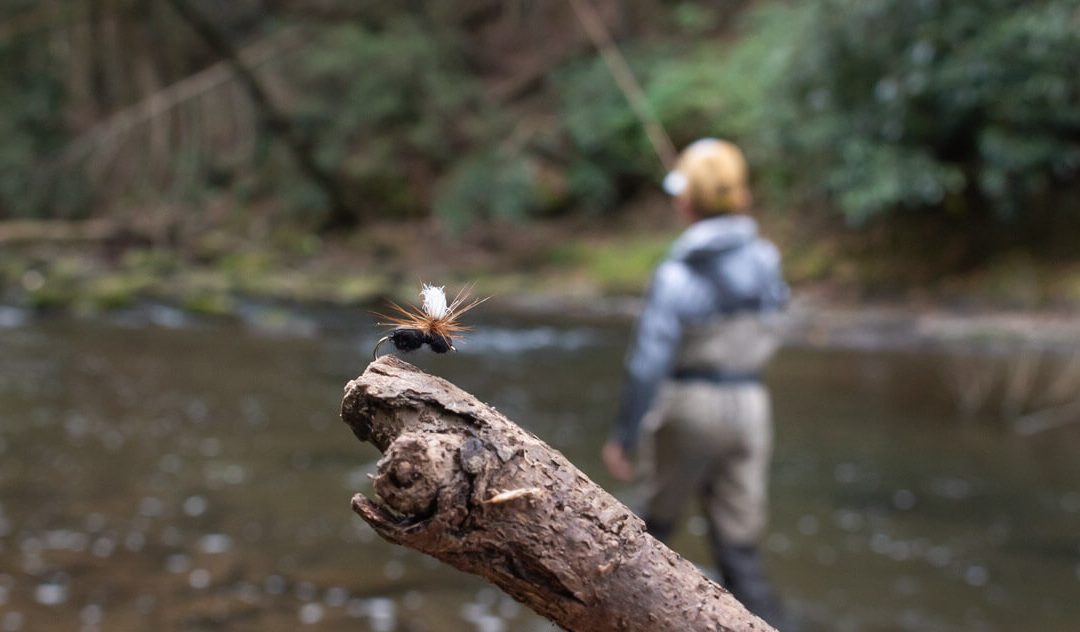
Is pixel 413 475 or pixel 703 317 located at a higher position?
pixel 703 317

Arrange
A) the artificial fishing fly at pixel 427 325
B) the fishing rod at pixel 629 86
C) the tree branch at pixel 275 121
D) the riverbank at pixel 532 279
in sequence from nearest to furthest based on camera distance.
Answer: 1. the artificial fishing fly at pixel 427 325
2. the fishing rod at pixel 629 86
3. the riverbank at pixel 532 279
4. the tree branch at pixel 275 121

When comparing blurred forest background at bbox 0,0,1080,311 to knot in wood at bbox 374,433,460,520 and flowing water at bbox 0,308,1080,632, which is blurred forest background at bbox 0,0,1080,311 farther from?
knot in wood at bbox 374,433,460,520

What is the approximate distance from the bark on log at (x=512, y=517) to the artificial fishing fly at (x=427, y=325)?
0.14m

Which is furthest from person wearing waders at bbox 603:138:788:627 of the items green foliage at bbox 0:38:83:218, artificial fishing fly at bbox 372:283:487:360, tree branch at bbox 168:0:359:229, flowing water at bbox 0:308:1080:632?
green foliage at bbox 0:38:83:218

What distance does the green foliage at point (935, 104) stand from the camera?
10.5 metres

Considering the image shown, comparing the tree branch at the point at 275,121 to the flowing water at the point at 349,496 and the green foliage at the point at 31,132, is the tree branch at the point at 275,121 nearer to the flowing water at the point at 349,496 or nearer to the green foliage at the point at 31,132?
the green foliage at the point at 31,132

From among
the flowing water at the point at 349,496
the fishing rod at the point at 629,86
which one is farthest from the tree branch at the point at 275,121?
the flowing water at the point at 349,496

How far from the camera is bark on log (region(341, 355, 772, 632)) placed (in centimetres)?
81

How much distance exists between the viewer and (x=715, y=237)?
327 centimetres

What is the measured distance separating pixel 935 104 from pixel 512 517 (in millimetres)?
12498

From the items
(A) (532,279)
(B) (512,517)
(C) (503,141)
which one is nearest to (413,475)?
(B) (512,517)

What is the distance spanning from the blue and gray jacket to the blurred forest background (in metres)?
5.77

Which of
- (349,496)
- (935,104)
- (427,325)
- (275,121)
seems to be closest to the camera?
(427,325)

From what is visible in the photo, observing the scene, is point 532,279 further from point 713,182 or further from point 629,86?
point 713,182
